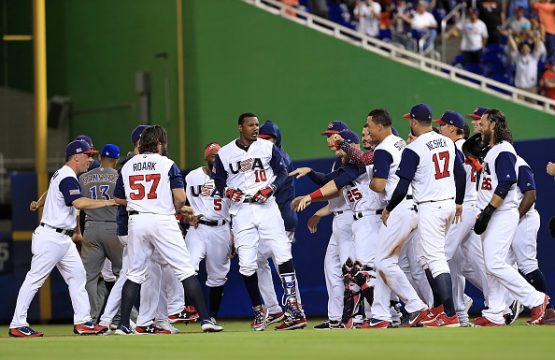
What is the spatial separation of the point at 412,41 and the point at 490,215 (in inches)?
396

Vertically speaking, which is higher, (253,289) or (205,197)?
(205,197)

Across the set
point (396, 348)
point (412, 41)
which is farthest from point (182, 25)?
point (396, 348)

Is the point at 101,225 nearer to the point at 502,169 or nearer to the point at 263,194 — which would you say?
the point at 263,194

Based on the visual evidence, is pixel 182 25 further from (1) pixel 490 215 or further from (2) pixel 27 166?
(1) pixel 490 215

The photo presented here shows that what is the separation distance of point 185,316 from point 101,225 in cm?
201

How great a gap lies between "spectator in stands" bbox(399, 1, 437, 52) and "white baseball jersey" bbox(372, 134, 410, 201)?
9.70 meters

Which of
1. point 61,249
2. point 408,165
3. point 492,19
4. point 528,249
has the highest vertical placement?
point 492,19

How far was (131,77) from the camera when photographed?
23.8 meters

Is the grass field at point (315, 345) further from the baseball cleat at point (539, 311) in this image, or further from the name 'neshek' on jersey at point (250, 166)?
the name 'neshek' on jersey at point (250, 166)

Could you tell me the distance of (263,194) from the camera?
1295 centimetres

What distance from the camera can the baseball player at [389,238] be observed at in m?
11.8

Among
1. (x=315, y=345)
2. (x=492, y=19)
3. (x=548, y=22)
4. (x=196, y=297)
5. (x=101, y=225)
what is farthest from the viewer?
(x=492, y=19)

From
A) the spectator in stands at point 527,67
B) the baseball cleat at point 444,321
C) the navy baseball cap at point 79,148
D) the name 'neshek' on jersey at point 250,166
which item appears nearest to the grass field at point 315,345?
the baseball cleat at point 444,321

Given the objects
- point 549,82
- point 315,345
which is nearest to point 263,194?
point 315,345
